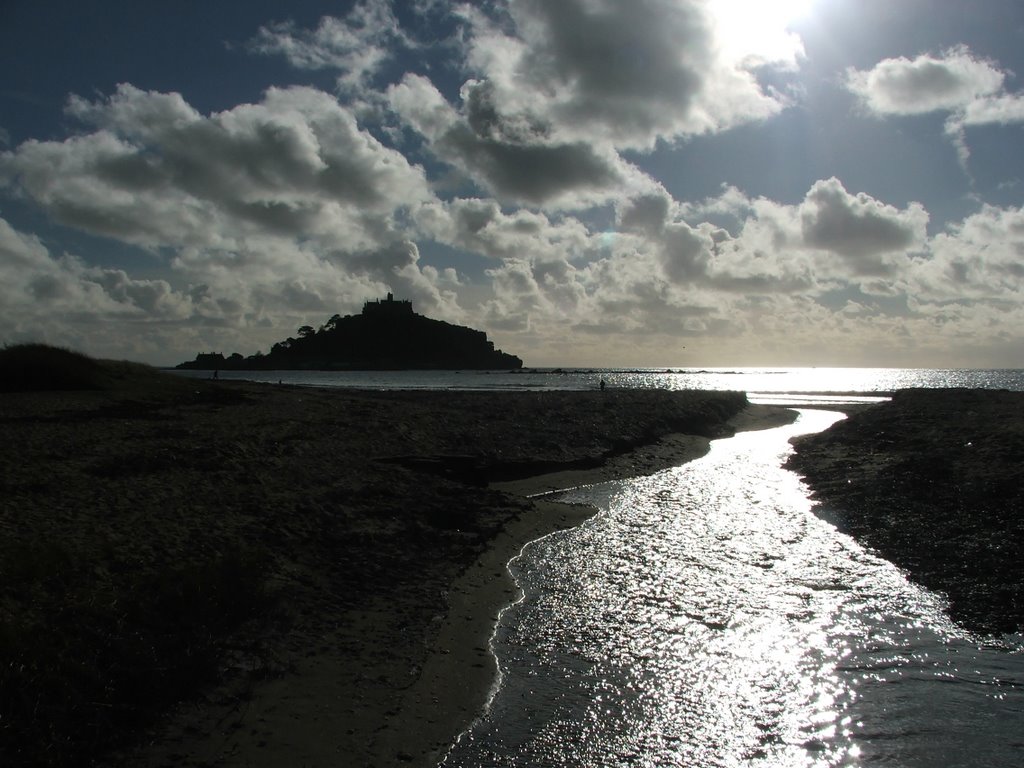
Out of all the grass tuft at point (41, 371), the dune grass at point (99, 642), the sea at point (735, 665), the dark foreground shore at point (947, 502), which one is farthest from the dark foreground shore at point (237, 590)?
the dark foreground shore at point (947, 502)

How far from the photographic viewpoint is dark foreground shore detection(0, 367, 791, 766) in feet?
21.1

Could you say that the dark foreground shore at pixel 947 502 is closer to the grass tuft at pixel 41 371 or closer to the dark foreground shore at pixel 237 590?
the dark foreground shore at pixel 237 590

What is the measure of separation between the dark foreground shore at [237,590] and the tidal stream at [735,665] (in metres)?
0.95

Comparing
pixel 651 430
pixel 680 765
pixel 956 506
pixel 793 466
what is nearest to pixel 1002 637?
pixel 680 765

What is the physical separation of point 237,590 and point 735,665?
6964mm

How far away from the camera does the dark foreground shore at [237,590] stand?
642cm

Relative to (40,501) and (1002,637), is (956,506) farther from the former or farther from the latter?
(40,501)

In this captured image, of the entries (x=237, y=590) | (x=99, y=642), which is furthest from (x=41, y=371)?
(x=99, y=642)

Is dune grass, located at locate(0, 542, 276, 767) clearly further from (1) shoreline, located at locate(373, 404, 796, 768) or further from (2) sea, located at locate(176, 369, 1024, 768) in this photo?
(2) sea, located at locate(176, 369, 1024, 768)

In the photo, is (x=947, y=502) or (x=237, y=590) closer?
(x=237, y=590)

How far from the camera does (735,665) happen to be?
873cm

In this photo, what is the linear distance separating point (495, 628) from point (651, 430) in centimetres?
2620

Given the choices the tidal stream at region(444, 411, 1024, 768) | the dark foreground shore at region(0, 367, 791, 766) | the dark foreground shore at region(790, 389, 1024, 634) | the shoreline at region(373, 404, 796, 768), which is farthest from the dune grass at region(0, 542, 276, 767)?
the dark foreground shore at region(790, 389, 1024, 634)

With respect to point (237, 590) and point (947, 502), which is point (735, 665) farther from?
point (947, 502)
